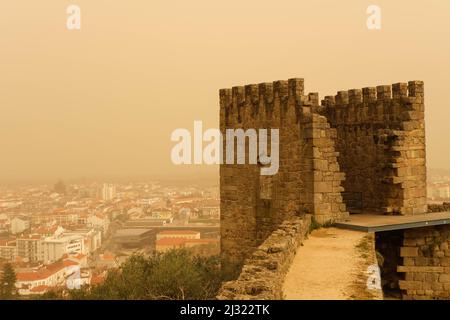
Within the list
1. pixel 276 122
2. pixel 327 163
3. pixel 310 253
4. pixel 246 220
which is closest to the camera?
pixel 310 253

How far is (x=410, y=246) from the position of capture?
→ 13680mm

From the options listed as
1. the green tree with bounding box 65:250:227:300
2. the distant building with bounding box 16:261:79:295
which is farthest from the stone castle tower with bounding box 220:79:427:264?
the distant building with bounding box 16:261:79:295

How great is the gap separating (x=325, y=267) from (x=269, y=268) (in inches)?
51.1

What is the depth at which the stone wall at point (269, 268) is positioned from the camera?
23.3 ft

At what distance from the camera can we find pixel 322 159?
13.4 metres

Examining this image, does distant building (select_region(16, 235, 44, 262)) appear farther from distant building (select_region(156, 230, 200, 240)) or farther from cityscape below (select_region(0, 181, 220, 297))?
distant building (select_region(156, 230, 200, 240))

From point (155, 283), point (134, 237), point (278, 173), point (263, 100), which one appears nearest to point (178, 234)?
point (134, 237)

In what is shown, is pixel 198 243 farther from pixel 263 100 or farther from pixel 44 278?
pixel 263 100

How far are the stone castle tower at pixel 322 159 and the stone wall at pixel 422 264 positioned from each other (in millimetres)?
1104

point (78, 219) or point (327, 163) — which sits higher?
point (327, 163)
